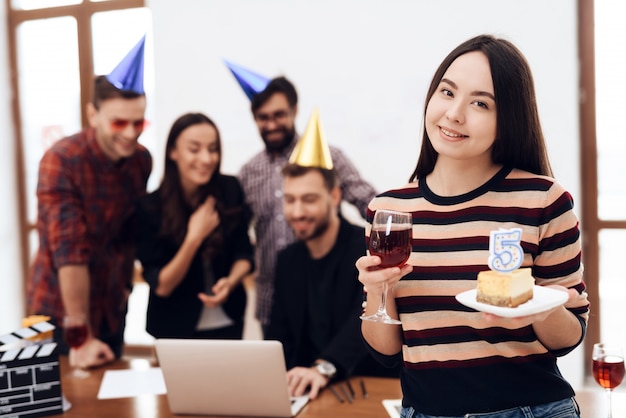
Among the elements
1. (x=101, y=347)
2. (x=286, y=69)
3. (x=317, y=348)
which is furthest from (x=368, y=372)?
(x=286, y=69)

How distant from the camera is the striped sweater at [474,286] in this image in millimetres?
1251

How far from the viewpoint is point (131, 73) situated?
303 cm

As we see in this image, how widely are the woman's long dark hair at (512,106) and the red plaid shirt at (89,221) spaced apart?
202cm

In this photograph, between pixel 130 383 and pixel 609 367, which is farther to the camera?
pixel 130 383

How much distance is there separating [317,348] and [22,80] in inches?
120

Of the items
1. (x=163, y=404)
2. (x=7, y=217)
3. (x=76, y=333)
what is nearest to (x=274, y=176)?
(x=76, y=333)

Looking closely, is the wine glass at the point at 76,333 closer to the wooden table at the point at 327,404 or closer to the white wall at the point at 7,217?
the wooden table at the point at 327,404

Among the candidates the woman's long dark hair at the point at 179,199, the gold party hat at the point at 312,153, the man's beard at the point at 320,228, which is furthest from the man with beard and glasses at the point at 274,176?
the man's beard at the point at 320,228

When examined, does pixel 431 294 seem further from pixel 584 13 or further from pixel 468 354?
pixel 584 13

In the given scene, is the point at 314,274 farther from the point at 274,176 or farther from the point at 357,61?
the point at 357,61

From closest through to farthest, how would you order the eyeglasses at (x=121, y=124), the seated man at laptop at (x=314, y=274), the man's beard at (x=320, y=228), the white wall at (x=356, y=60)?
the seated man at laptop at (x=314, y=274) < the man's beard at (x=320, y=228) < the eyeglasses at (x=121, y=124) < the white wall at (x=356, y=60)

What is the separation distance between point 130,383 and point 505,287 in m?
1.34

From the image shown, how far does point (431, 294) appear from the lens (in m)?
1.30

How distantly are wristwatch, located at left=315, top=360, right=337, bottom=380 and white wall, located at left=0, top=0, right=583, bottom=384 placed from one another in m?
1.59
